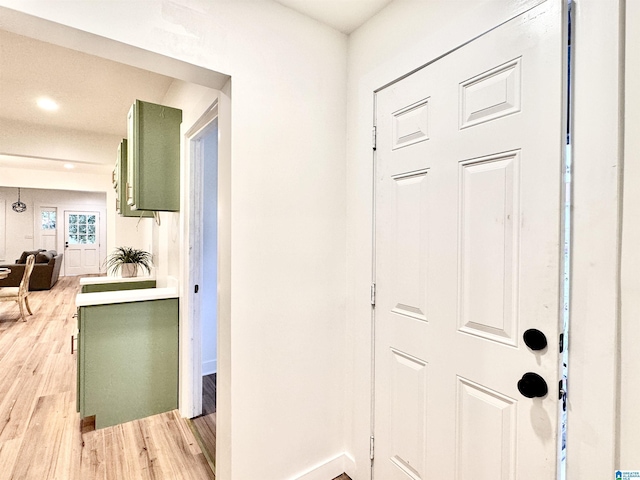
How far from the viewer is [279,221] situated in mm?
1565

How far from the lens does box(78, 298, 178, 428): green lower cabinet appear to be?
2.12m

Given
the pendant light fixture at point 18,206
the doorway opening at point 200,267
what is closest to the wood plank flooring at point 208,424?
the doorway opening at point 200,267

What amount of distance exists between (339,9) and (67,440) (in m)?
2.91

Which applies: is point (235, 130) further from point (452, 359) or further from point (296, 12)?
point (452, 359)

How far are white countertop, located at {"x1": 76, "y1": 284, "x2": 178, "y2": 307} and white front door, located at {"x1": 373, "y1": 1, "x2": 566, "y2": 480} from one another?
1.62 meters

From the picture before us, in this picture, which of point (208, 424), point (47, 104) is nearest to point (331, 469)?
point (208, 424)

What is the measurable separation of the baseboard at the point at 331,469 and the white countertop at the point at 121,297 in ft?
4.79

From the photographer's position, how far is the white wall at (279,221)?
144cm

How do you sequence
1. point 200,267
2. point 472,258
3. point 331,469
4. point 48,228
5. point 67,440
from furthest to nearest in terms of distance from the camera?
point 48,228
point 200,267
point 67,440
point 331,469
point 472,258

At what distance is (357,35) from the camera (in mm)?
1703

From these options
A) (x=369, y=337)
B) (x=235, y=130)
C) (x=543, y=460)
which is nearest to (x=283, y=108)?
(x=235, y=130)

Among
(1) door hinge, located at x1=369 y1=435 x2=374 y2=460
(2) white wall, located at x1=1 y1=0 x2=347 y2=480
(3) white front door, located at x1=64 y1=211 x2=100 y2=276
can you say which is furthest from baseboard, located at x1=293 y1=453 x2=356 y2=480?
(3) white front door, located at x1=64 y1=211 x2=100 y2=276

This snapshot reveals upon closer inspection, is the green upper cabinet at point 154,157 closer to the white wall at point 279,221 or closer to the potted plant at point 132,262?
the white wall at point 279,221

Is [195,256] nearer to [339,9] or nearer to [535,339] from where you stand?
[339,9]
